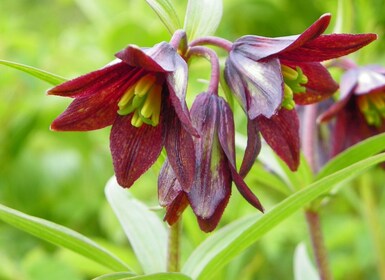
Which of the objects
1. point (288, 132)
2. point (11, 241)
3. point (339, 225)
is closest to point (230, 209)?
point (339, 225)

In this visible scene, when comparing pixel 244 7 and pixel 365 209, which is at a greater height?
pixel 244 7

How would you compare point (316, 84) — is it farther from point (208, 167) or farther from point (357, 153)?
point (208, 167)

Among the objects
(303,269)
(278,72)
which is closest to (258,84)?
(278,72)

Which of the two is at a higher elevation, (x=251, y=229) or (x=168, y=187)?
(x=168, y=187)

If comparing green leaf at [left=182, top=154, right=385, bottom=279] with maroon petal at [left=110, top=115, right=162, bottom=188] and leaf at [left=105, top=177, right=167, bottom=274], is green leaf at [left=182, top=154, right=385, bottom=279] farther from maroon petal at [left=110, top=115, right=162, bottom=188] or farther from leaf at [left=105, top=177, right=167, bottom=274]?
maroon petal at [left=110, top=115, right=162, bottom=188]

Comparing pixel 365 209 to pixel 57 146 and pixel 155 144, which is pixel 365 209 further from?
pixel 57 146

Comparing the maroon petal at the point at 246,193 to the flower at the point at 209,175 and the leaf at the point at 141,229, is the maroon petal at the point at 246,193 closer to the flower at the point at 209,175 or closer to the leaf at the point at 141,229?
the flower at the point at 209,175

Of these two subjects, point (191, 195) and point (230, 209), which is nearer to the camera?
point (191, 195)
